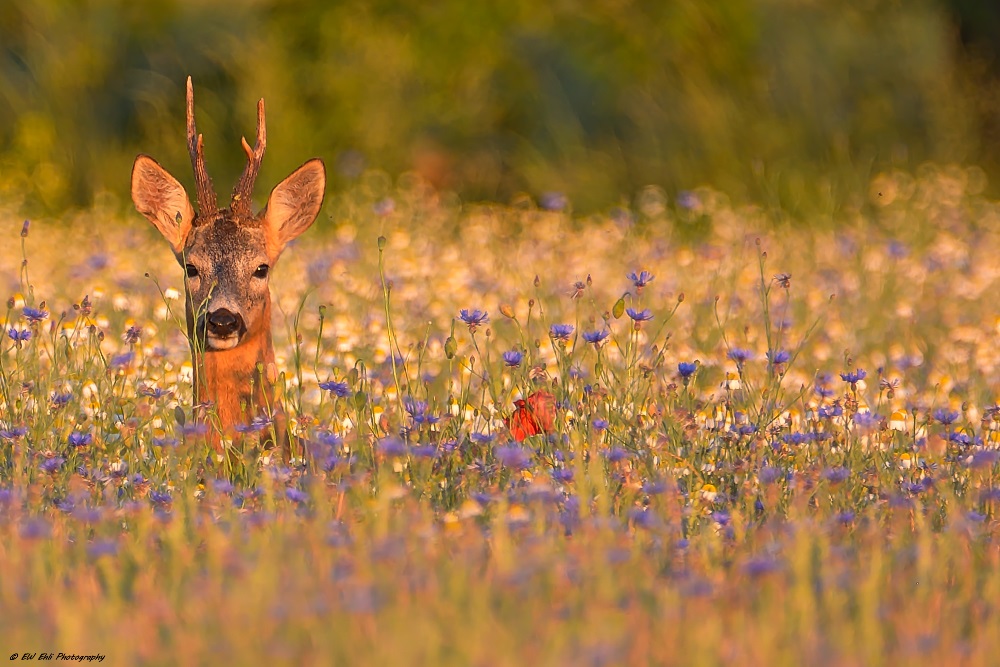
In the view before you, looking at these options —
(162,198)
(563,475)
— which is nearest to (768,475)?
(563,475)

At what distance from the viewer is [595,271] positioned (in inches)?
354

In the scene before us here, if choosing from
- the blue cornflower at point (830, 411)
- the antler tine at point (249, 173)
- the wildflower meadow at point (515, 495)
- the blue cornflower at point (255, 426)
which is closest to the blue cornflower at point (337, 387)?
the wildflower meadow at point (515, 495)

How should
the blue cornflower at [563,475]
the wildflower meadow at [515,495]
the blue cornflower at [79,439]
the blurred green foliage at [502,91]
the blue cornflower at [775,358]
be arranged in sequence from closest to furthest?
the wildflower meadow at [515,495], the blue cornflower at [563,475], the blue cornflower at [79,439], the blue cornflower at [775,358], the blurred green foliage at [502,91]

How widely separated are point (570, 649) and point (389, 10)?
11.0 metres

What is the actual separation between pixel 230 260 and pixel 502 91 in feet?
27.9

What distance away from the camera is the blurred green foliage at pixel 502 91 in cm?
1192

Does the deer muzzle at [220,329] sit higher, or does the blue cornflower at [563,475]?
the deer muzzle at [220,329]

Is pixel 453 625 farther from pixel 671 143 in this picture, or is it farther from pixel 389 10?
pixel 389 10

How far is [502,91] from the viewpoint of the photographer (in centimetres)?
1347

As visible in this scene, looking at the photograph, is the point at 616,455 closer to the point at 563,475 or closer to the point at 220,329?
the point at 563,475

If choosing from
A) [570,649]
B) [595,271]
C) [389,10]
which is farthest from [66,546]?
[389,10]

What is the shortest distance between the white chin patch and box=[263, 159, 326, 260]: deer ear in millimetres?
562

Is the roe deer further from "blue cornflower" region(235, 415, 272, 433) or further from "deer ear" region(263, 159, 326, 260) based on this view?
"blue cornflower" region(235, 415, 272, 433)

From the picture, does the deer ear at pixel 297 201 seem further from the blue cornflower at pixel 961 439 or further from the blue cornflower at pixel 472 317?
the blue cornflower at pixel 961 439
